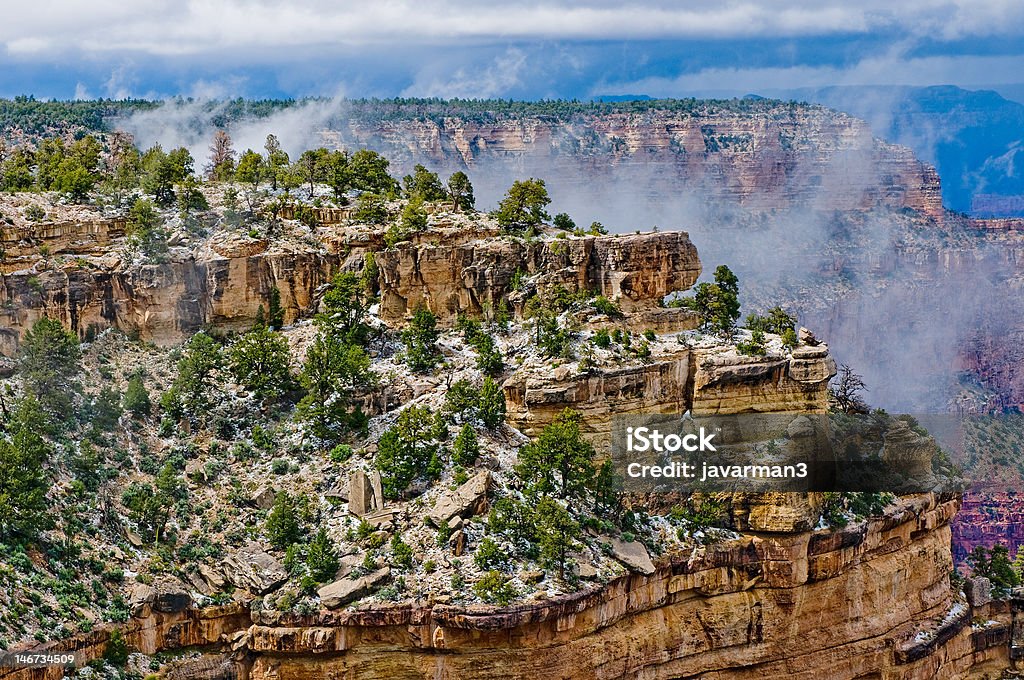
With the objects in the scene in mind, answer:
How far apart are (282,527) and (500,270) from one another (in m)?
24.1

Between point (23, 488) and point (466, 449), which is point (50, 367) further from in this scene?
point (466, 449)

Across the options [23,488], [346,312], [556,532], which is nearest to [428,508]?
[556,532]

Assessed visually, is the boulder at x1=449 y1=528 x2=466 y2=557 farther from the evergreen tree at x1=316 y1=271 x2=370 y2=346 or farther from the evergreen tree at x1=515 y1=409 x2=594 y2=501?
the evergreen tree at x1=316 y1=271 x2=370 y2=346

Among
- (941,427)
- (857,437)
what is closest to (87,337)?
(857,437)

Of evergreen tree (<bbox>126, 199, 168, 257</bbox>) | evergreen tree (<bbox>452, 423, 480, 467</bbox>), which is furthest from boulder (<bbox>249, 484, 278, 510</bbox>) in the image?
evergreen tree (<bbox>126, 199, 168, 257</bbox>)

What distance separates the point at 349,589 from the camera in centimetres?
8775

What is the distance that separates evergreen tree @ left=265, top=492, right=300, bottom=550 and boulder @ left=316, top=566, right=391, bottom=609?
4.31 m

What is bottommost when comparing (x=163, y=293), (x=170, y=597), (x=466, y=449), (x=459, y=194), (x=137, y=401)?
(x=170, y=597)

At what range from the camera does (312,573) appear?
88.8 m

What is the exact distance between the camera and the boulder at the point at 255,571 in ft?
294

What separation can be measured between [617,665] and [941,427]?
262 ft

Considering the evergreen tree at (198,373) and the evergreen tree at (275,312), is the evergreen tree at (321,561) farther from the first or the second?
the evergreen tree at (275,312)

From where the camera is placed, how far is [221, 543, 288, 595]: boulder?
294 ft

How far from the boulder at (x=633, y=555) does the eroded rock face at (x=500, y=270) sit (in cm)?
1830
